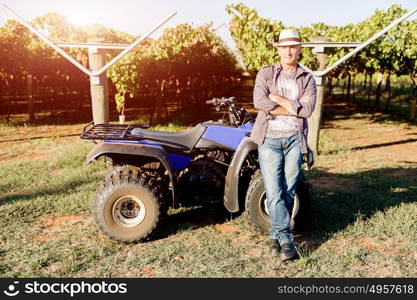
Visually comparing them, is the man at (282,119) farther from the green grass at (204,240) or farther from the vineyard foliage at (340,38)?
the vineyard foliage at (340,38)

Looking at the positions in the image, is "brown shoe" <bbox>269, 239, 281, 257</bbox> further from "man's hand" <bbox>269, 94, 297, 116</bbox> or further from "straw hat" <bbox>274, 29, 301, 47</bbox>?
"straw hat" <bbox>274, 29, 301, 47</bbox>

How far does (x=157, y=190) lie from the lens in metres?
4.06

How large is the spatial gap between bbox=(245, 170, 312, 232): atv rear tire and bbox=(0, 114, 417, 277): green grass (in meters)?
0.16

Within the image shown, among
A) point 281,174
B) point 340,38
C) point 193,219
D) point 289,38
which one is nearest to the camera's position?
point 289,38

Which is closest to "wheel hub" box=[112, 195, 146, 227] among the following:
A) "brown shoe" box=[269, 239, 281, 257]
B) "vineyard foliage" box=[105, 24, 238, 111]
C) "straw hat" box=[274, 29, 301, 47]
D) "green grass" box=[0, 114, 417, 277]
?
"green grass" box=[0, 114, 417, 277]

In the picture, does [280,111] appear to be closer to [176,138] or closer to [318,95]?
[176,138]

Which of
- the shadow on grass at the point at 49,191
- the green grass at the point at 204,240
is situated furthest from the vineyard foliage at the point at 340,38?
the shadow on grass at the point at 49,191

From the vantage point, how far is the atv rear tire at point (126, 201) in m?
4.01

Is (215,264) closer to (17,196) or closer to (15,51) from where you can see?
(17,196)

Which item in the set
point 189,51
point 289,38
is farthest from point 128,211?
point 189,51

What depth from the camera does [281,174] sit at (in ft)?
11.9

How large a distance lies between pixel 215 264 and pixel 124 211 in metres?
1.11

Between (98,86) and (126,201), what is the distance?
3.13 m

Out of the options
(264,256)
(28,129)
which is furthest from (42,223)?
(28,129)
